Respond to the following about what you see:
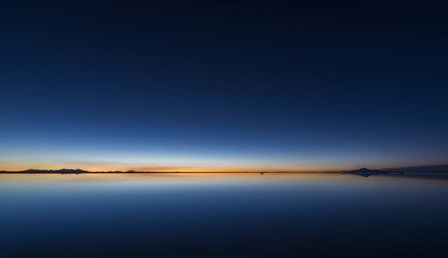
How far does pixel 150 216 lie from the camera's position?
1181 inches

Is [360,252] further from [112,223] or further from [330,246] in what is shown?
[112,223]

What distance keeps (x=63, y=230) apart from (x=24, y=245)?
443 centimetres

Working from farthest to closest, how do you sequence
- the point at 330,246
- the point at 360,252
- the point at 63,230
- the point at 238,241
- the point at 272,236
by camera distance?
1. the point at 63,230
2. the point at 272,236
3. the point at 238,241
4. the point at 330,246
5. the point at 360,252

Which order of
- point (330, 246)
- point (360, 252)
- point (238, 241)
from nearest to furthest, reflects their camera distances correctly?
point (360, 252) < point (330, 246) < point (238, 241)

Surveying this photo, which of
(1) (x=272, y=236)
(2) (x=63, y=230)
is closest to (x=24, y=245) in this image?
(2) (x=63, y=230)

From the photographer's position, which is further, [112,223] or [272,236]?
[112,223]

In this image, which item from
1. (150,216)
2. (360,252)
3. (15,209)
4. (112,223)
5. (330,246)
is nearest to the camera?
(360,252)

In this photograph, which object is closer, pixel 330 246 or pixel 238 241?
pixel 330 246

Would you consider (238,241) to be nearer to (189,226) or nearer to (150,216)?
(189,226)

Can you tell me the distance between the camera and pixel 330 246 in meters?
18.6

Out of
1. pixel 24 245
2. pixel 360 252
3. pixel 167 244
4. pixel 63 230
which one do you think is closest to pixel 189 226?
pixel 167 244

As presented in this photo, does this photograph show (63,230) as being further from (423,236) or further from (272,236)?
(423,236)

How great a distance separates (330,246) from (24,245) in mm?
20963

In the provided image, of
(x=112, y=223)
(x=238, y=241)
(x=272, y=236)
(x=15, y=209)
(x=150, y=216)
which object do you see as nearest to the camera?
(x=238, y=241)
